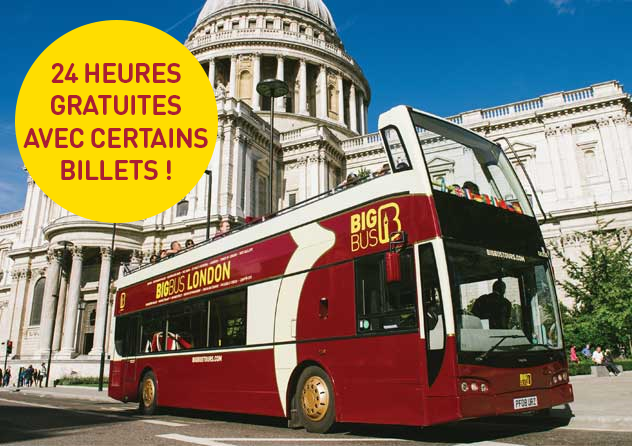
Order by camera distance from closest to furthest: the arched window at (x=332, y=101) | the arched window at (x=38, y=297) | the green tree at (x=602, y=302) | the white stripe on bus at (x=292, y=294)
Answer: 1. the white stripe on bus at (x=292, y=294)
2. the green tree at (x=602, y=302)
3. the arched window at (x=38, y=297)
4. the arched window at (x=332, y=101)

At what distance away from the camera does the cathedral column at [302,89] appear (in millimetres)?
52875


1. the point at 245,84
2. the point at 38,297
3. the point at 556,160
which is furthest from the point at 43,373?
the point at 556,160

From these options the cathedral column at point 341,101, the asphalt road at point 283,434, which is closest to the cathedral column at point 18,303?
the cathedral column at point 341,101

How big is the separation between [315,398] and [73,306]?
3205 centimetres

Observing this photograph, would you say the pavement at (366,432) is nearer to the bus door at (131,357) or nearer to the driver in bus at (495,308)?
the driver in bus at (495,308)

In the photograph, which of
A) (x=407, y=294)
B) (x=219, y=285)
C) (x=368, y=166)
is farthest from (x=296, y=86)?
(x=407, y=294)

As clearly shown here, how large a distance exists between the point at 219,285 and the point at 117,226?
92.1ft

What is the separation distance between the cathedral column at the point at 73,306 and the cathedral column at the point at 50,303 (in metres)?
1.16

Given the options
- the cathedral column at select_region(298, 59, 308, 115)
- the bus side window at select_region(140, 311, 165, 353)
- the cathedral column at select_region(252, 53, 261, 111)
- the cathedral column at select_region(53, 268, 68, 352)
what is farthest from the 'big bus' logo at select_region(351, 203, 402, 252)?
the cathedral column at select_region(298, 59, 308, 115)

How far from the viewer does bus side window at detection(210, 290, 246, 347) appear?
9.74 meters

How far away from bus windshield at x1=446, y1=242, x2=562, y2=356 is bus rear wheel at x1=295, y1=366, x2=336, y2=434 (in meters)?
2.45

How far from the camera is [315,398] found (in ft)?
26.2

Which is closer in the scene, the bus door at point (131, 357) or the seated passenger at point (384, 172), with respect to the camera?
the seated passenger at point (384, 172)

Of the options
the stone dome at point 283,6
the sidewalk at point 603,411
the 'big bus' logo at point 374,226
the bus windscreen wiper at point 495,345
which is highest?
the stone dome at point 283,6
